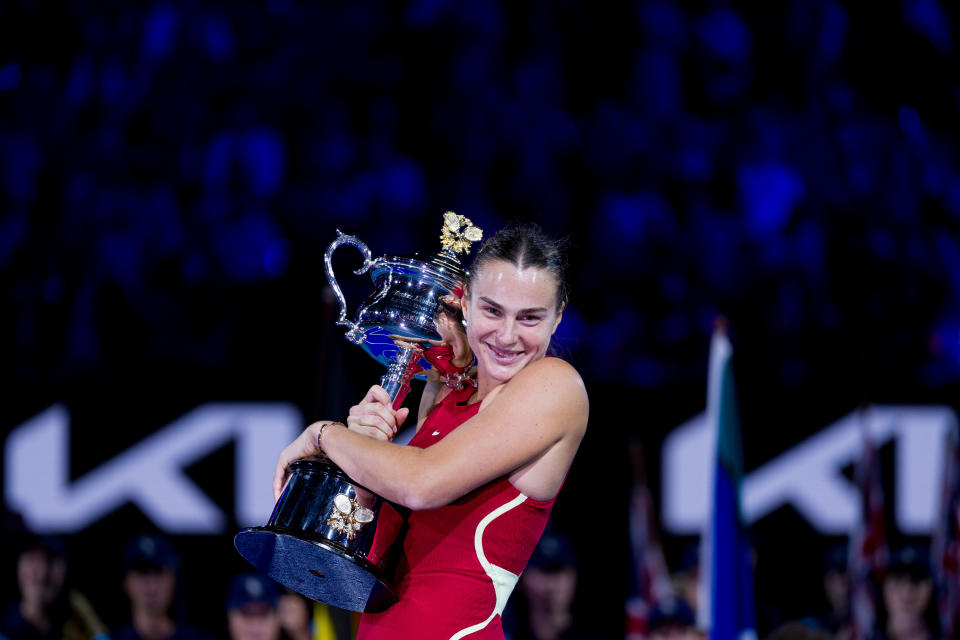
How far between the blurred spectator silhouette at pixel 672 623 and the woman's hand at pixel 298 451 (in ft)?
10.5

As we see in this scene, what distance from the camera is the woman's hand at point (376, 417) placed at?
2.31 metres

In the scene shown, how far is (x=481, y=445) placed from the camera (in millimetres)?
2156

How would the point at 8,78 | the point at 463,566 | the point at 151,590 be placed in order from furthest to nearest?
1. the point at 8,78
2. the point at 151,590
3. the point at 463,566

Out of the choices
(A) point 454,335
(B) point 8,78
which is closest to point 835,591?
(A) point 454,335

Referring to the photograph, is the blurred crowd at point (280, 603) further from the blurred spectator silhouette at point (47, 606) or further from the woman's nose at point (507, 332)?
the woman's nose at point (507, 332)

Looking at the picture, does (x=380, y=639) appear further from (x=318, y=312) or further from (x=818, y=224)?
(x=818, y=224)

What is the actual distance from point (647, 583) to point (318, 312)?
8.97ft

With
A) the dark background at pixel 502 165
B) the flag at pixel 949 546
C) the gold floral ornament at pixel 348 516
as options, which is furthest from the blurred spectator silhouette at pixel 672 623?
the gold floral ornament at pixel 348 516

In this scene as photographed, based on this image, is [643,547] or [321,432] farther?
[643,547]

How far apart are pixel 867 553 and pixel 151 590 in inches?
150

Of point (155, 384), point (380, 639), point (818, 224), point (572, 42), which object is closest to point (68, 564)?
point (155, 384)

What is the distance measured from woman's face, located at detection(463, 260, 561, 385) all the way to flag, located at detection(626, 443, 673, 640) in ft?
14.0

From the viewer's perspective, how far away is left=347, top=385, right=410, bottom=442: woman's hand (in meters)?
2.31

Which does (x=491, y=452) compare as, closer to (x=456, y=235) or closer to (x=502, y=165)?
(x=456, y=235)
